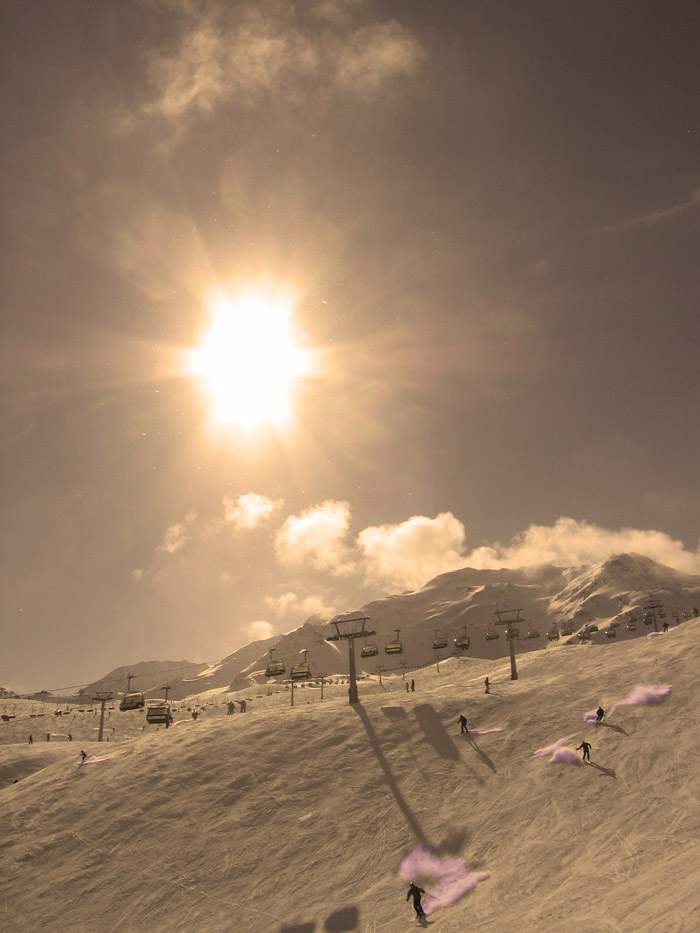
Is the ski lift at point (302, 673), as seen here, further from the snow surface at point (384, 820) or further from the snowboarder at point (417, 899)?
the snowboarder at point (417, 899)

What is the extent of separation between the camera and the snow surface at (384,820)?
65.1ft

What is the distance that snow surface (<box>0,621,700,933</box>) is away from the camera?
19844mm

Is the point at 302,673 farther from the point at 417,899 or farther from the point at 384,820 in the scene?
the point at 417,899

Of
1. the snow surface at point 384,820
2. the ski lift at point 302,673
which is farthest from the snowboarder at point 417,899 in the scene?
the ski lift at point 302,673

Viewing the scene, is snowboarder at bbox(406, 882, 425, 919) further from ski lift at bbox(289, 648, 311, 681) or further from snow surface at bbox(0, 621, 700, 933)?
ski lift at bbox(289, 648, 311, 681)

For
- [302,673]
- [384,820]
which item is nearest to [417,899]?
[384,820]

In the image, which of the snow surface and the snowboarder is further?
the snow surface

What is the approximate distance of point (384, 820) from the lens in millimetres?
27125

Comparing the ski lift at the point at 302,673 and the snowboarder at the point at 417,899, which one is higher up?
the ski lift at the point at 302,673

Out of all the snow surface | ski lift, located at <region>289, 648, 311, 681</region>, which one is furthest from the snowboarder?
ski lift, located at <region>289, 648, 311, 681</region>

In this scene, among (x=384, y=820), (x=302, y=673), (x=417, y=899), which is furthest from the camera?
(x=302, y=673)

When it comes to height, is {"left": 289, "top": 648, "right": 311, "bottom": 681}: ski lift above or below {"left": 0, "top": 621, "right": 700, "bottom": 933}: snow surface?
above

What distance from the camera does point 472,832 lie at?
25.0 m

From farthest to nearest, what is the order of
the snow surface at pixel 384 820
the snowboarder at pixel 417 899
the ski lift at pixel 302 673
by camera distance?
the ski lift at pixel 302 673 < the snow surface at pixel 384 820 < the snowboarder at pixel 417 899
